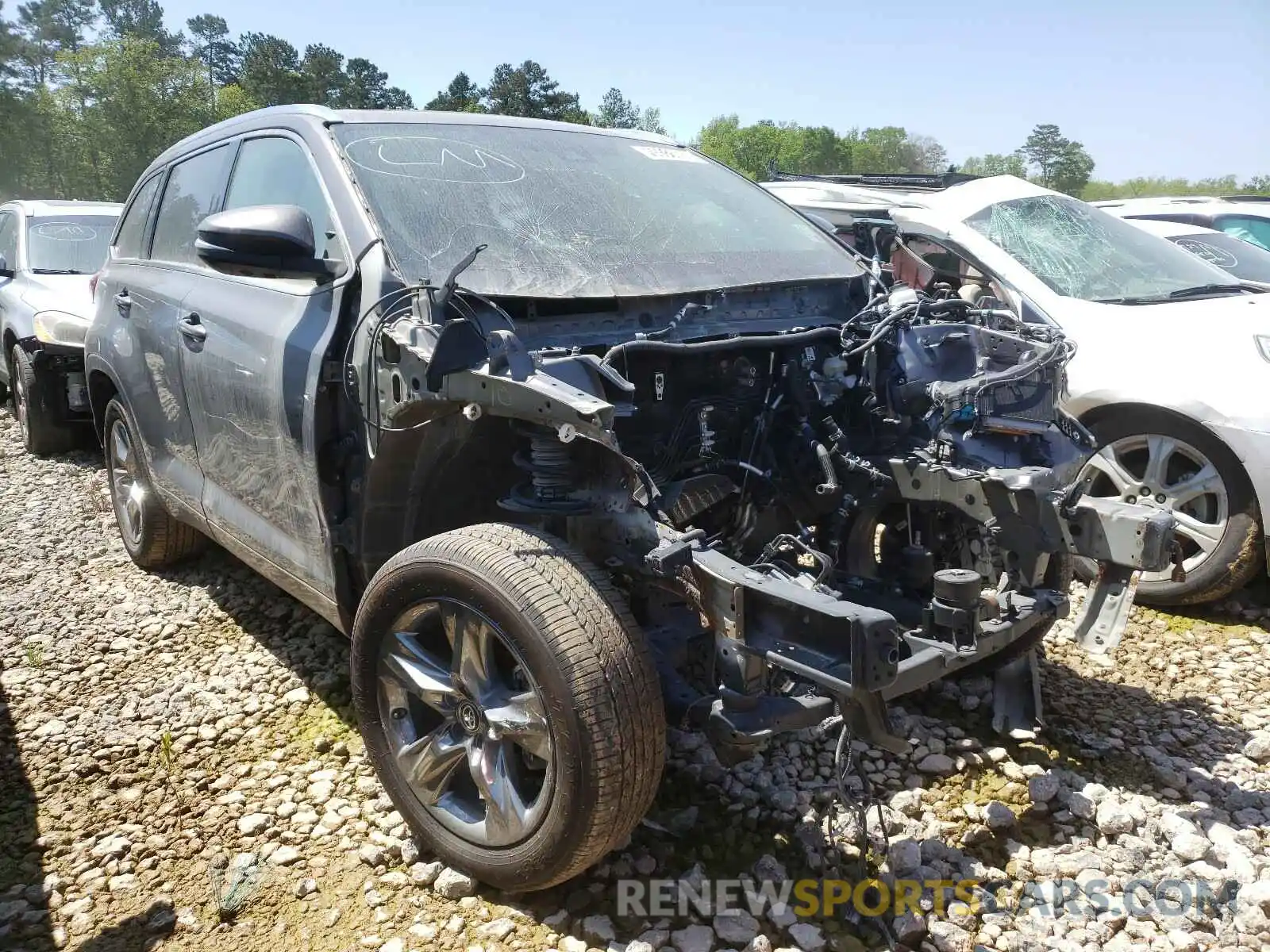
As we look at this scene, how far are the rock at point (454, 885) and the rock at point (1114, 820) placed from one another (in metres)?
1.72

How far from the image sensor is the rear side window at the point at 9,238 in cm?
778

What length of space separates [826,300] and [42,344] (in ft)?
19.5

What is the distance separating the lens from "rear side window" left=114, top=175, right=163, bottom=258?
4.30 m

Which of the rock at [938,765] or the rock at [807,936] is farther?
the rock at [938,765]

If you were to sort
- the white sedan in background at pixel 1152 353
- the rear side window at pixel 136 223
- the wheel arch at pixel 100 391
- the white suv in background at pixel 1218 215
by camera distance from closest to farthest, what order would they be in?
the white sedan in background at pixel 1152 353 < the rear side window at pixel 136 223 < the wheel arch at pixel 100 391 < the white suv in background at pixel 1218 215

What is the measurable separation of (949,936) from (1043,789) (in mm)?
716

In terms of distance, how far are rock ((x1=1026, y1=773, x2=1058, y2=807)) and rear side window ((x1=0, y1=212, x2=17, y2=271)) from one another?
8.23 m

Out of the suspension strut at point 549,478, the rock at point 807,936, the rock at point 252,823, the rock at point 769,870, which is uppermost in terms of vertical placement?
the suspension strut at point 549,478

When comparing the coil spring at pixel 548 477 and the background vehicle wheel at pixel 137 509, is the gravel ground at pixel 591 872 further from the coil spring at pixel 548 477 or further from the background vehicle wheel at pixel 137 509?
the coil spring at pixel 548 477

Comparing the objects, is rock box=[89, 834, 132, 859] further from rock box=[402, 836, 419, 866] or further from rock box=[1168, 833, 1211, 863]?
rock box=[1168, 833, 1211, 863]

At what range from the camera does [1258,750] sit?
9.95 feet

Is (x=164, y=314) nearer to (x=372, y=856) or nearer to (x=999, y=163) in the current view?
(x=372, y=856)

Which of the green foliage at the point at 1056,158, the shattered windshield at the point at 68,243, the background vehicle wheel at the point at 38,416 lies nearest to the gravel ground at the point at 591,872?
the background vehicle wheel at the point at 38,416

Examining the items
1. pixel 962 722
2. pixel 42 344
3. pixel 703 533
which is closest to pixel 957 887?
pixel 962 722
